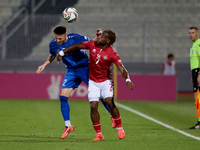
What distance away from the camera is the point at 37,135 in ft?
22.6

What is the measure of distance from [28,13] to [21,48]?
2.51 m

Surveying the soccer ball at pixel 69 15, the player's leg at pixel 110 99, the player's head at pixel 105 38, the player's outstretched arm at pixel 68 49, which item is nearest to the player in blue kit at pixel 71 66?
the soccer ball at pixel 69 15

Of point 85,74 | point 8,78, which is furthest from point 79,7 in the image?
point 85,74

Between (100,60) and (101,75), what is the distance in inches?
10.3

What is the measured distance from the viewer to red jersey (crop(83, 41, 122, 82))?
6.32 m

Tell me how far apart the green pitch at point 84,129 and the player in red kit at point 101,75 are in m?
0.38

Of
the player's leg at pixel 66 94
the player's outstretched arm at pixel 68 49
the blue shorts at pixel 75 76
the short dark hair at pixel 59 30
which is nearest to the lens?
the player's outstretched arm at pixel 68 49

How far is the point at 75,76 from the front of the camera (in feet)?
23.5

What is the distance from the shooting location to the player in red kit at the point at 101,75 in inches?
249

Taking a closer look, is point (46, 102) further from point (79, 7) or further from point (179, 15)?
point (179, 15)

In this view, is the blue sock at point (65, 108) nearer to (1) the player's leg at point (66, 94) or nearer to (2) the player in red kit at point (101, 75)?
(1) the player's leg at point (66, 94)

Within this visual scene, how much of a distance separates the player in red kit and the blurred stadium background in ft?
37.0

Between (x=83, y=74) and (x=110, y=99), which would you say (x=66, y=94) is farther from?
(x=110, y=99)

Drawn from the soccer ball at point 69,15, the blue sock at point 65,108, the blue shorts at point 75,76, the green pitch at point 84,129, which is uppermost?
the soccer ball at point 69,15
